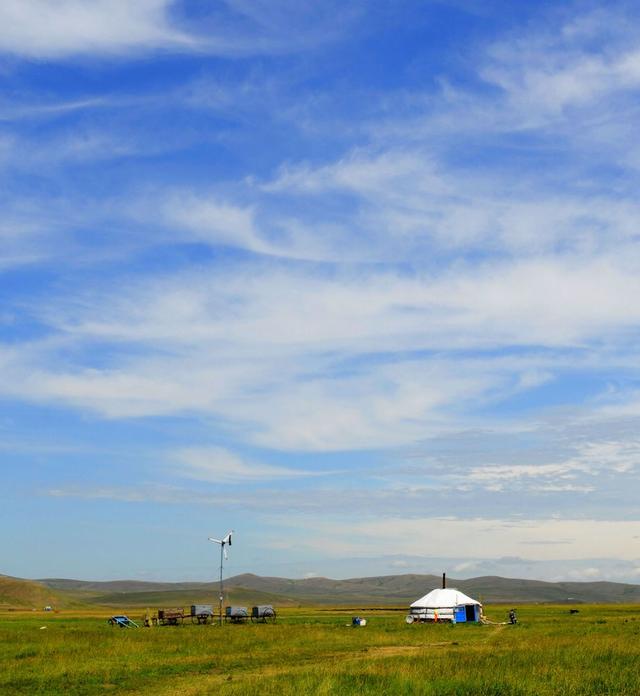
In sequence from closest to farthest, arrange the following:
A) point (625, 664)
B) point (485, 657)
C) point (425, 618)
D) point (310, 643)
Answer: point (625, 664)
point (485, 657)
point (310, 643)
point (425, 618)

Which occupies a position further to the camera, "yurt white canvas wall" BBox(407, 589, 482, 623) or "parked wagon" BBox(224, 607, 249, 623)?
"parked wagon" BBox(224, 607, 249, 623)

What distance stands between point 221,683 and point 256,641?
73.2ft

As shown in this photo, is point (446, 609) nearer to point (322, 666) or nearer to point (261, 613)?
point (261, 613)

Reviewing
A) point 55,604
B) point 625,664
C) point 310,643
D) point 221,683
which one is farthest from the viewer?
point 55,604

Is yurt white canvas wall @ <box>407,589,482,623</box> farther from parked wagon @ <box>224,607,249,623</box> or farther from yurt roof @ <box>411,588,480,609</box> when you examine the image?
parked wagon @ <box>224,607,249,623</box>

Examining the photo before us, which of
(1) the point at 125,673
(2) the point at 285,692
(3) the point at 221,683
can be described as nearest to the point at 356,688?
(2) the point at 285,692

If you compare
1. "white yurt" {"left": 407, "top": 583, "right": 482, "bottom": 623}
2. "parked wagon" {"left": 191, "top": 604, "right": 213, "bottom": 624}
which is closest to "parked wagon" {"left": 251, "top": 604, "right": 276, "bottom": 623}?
"parked wagon" {"left": 191, "top": 604, "right": 213, "bottom": 624}

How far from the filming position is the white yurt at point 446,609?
277 feet

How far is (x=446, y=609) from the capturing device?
86625 millimetres

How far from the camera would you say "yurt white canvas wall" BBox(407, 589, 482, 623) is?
8438 cm

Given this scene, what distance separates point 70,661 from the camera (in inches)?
1522

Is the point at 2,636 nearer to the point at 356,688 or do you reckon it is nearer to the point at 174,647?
the point at 174,647

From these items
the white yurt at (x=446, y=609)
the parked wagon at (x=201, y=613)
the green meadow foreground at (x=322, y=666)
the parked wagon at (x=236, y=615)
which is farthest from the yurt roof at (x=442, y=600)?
the green meadow foreground at (x=322, y=666)

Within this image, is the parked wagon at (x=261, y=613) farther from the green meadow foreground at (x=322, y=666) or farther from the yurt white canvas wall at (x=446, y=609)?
the green meadow foreground at (x=322, y=666)
